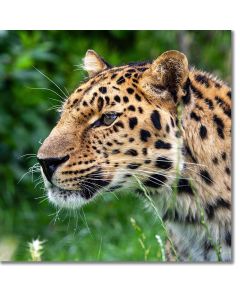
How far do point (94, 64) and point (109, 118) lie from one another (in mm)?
464

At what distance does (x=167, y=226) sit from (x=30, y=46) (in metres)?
1.96

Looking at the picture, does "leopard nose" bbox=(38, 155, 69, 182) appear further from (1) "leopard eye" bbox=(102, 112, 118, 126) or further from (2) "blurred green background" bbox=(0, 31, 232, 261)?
(2) "blurred green background" bbox=(0, 31, 232, 261)

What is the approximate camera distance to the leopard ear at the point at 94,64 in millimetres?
5027

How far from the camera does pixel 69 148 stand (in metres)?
4.66

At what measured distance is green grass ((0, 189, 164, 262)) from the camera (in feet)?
19.8

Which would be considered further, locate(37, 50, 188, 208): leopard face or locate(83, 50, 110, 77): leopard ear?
locate(83, 50, 110, 77): leopard ear

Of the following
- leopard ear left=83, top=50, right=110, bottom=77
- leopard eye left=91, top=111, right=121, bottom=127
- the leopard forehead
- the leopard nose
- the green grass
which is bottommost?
the green grass

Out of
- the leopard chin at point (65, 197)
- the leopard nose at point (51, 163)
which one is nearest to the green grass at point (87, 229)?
the leopard chin at point (65, 197)

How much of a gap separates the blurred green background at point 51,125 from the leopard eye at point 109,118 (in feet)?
3.67

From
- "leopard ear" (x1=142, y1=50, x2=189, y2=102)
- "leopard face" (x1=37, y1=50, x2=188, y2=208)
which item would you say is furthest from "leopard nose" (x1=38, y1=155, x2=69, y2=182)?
"leopard ear" (x1=142, y1=50, x2=189, y2=102)

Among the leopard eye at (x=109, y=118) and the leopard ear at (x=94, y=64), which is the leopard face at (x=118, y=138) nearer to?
the leopard eye at (x=109, y=118)

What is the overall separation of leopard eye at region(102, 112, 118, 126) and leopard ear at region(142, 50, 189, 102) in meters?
0.20

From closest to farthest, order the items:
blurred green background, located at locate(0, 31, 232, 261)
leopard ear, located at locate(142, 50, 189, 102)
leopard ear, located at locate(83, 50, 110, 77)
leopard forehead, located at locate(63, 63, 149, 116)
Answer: leopard ear, located at locate(142, 50, 189, 102), leopard forehead, located at locate(63, 63, 149, 116), leopard ear, located at locate(83, 50, 110, 77), blurred green background, located at locate(0, 31, 232, 261)
